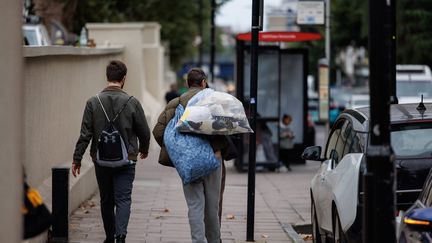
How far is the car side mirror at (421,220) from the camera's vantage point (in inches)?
240

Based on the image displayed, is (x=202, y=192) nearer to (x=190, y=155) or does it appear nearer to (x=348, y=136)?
(x=190, y=155)

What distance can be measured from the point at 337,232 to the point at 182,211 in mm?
4520

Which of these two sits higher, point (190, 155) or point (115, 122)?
point (115, 122)

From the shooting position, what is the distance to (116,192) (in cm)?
935

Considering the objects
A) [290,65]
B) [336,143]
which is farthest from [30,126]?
[290,65]

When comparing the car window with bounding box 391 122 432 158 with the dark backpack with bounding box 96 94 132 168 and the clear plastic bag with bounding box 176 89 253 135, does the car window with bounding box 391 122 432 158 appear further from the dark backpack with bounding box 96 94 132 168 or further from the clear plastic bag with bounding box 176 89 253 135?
the dark backpack with bounding box 96 94 132 168

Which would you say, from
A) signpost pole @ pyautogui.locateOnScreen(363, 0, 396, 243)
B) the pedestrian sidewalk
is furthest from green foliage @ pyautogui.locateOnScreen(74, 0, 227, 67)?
signpost pole @ pyautogui.locateOnScreen(363, 0, 396, 243)

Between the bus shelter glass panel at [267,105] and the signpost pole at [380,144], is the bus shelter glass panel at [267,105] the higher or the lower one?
the lower one

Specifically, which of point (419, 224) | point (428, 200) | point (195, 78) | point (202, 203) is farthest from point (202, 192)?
point (419, 224)

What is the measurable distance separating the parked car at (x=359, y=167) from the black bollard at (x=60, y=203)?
94.8 inches

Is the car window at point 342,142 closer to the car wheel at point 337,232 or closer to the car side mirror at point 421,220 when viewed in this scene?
the car wheel at point 337,232

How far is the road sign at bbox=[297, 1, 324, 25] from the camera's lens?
23.2m

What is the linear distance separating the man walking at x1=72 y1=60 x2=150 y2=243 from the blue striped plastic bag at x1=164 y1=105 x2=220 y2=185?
692 mm

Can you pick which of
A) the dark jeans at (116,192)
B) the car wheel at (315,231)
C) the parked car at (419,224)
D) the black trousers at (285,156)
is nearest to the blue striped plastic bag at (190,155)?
the dark jeans at (116,192)
